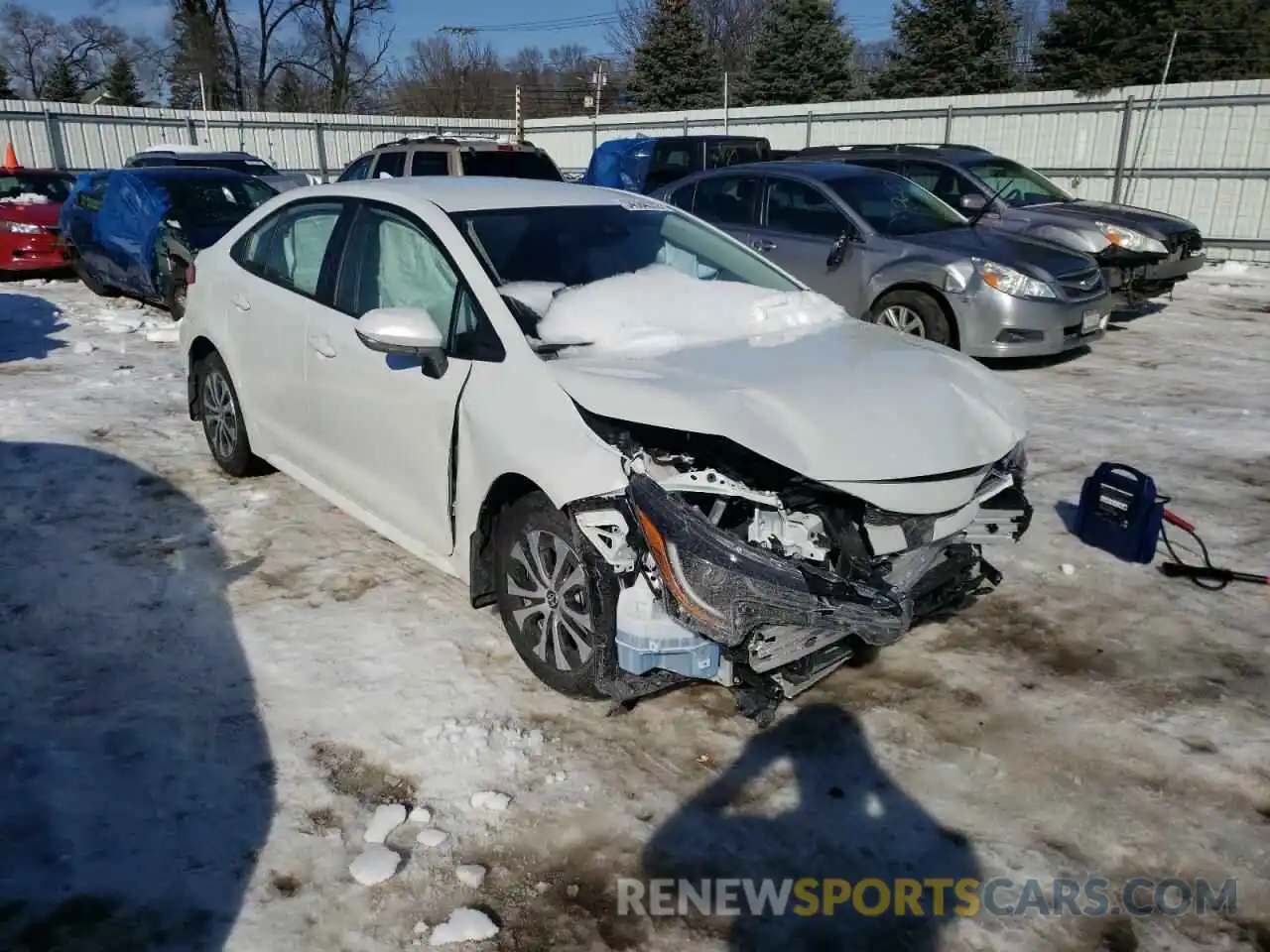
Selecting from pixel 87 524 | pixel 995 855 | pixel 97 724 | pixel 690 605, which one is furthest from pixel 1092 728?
pixel 87 524

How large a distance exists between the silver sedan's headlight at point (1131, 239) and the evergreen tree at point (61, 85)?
196 feet

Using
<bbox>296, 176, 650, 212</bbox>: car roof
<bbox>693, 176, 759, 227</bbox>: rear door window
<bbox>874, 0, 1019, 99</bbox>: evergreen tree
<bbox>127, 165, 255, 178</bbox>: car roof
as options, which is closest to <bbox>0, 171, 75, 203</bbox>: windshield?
<bbox>127, 165, 255, 178</bbox>: car roof

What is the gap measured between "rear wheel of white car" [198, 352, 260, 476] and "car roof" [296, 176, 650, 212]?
1.29 meters

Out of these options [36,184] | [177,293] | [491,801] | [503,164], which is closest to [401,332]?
[491,801]

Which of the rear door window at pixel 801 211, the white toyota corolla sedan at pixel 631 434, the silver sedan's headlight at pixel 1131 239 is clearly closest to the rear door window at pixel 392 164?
the rear door window at pixel 801 211

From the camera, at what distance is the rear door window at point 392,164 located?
43.0ft

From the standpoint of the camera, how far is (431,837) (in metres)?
2.88

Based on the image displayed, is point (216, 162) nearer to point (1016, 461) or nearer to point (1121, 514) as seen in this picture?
point (1121, 514)

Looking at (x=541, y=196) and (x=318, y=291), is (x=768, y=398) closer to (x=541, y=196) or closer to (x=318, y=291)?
(x=541, y=196)

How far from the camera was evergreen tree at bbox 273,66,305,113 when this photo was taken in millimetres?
46438

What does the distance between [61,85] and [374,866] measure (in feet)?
217

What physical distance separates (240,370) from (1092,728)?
431 cm

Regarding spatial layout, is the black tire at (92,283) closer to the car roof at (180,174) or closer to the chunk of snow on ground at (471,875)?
the car roof at (180,174)

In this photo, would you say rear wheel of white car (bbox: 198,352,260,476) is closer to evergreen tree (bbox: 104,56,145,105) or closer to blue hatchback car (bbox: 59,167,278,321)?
blue hatchback car (bbox: 59,167,278,321)
